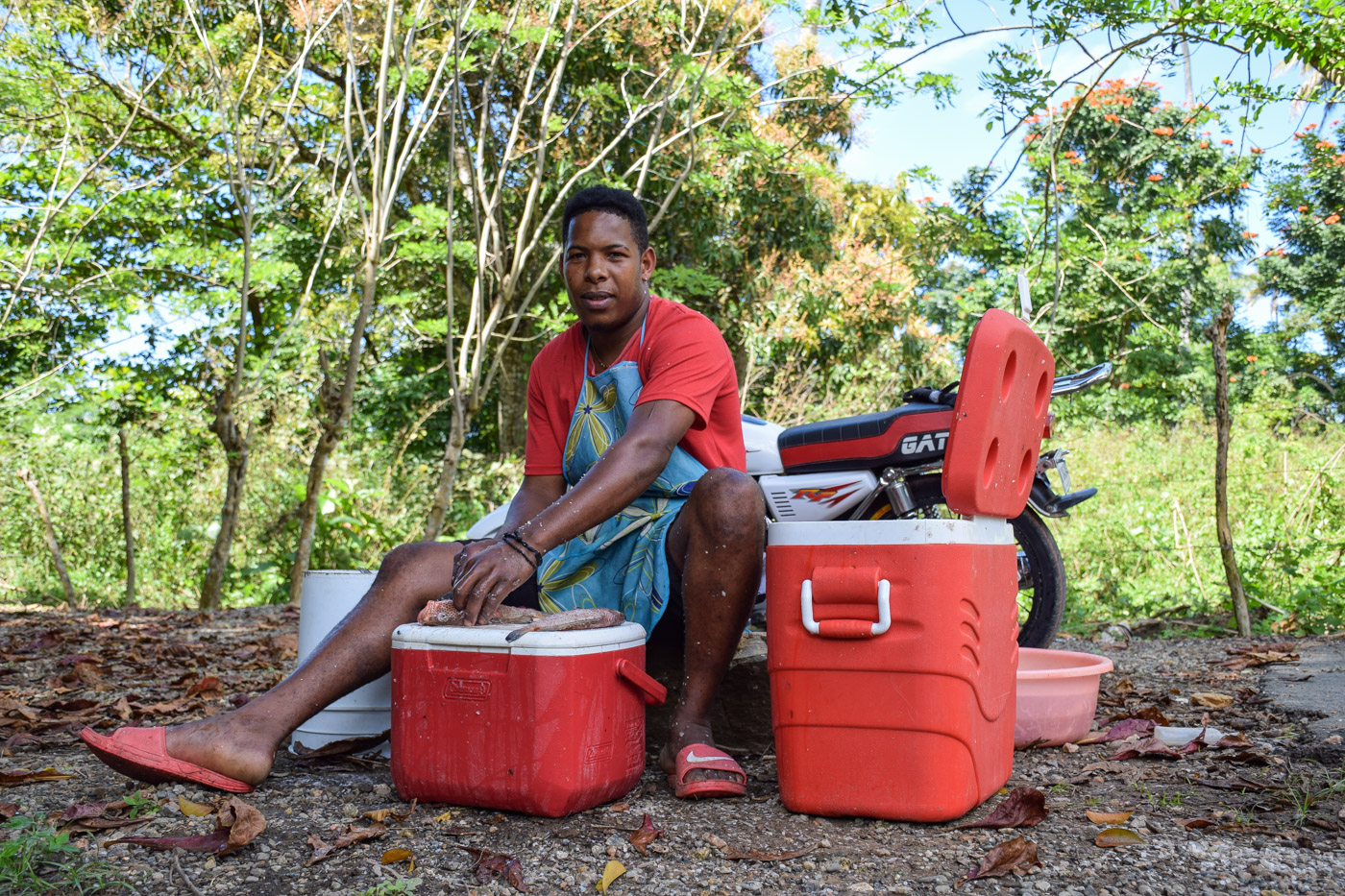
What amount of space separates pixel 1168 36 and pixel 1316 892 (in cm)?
297

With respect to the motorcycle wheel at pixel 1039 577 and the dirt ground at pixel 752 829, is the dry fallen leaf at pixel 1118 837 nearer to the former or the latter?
the dirt ground at pixel 752 829

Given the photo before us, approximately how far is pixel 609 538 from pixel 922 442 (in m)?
1.55

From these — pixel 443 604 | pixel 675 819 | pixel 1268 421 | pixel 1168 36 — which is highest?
pixel 1168 36

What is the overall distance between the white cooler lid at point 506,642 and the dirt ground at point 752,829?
1.05ft

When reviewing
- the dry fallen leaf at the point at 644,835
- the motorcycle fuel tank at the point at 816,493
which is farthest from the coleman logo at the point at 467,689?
the motorcycle fuel tank at the point at 816,493

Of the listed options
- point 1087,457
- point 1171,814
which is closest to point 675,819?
point 1171,814

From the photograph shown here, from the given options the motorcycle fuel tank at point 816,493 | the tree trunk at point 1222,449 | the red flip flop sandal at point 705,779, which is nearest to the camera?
the red flip flop sandal at point 705,779

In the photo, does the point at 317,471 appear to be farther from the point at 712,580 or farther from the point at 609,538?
the point at 712,580

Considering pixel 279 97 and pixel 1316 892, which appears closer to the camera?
pixel 1316 892

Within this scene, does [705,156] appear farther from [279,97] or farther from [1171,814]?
[1171,814]

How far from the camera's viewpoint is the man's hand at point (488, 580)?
6.01ft

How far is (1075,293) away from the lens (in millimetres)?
12305

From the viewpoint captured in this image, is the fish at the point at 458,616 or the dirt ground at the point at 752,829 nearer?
the dirt ground at the point at 752,829

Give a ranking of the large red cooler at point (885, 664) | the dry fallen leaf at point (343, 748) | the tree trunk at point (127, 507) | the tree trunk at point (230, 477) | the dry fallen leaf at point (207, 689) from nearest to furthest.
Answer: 1. the large red cooler at point (885, 664)
2. the dry fallen leaf at point (343, 748)
3. the dry fallen leaf at point (207, 689)
4. the tree trunk at point (230, 477)
5. the tree trunk at point (127, 507)
